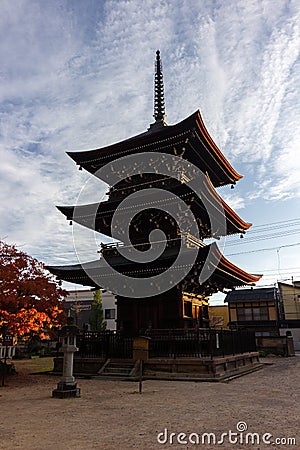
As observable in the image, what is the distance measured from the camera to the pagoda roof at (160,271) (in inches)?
724

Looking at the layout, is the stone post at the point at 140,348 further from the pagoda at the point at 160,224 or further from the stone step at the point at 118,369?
the pagoda at the point at 160,224

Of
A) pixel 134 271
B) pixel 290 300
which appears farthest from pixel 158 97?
pixel 290 300

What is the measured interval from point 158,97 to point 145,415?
70.3 feet

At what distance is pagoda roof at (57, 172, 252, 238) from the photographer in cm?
1903

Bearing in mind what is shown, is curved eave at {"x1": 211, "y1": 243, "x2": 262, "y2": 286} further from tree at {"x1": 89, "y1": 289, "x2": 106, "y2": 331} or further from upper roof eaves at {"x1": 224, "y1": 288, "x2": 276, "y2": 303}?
tree at {"x1": 89, "y1": 289, "x2": 106, "y2": 331}

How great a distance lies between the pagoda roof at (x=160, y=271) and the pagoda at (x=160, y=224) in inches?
2.1

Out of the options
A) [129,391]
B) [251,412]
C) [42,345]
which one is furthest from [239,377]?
[42,345]

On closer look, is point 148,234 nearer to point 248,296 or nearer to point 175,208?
point 175,208

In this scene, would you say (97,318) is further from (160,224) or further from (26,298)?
(26,298)

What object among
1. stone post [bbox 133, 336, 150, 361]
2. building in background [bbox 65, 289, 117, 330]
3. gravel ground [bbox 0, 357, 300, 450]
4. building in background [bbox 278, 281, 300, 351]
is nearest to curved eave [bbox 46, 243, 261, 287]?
stone post [bbox 133, 336, 150, 361]

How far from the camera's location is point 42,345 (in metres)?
46.8

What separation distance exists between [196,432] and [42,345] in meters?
43.7

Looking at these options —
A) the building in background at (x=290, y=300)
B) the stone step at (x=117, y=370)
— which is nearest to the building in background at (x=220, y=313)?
the building in background at (x=290, y=300)

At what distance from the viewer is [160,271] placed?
19.0m
